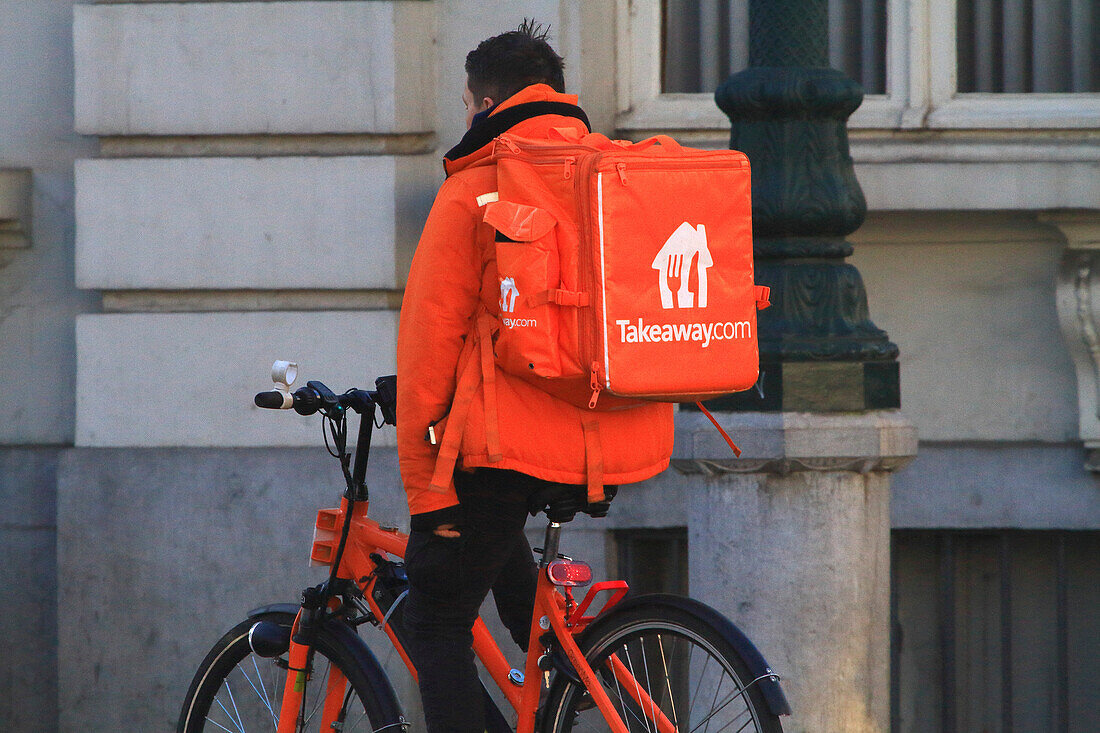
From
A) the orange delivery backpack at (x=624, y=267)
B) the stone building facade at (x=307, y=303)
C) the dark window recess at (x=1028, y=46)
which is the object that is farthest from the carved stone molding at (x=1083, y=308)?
the orange delivery backpack at (x=624, y=267)

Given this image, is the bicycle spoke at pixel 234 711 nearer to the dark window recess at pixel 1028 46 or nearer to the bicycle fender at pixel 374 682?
the bicycle fender at pixel 374 682

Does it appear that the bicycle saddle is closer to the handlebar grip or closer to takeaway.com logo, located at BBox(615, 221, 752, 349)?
takeaway.com logo, located at BBox(615, 221, 752, 349)

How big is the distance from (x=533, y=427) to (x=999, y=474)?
293cm

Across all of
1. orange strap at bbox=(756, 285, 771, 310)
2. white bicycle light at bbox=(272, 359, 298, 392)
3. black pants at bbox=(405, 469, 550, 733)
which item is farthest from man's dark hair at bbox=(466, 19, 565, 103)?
black pants at bbox=(405, 469, 550, 733)

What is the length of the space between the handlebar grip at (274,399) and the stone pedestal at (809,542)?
1127 mm

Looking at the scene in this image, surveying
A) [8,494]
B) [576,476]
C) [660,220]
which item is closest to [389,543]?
[576,476]

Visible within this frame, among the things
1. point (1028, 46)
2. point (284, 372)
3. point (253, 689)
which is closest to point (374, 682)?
point (253, 689)

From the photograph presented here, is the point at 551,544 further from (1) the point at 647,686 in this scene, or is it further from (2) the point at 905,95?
(2) the point at 905,95

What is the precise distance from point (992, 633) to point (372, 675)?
3.07 m

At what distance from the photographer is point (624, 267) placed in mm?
2502

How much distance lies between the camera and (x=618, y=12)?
504cm

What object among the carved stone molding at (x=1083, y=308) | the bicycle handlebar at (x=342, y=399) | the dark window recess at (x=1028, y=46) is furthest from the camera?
the dark window recess at (x=1028, y=46)

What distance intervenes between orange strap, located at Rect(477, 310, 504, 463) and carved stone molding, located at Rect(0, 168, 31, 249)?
121 inches

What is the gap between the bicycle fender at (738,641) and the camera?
256cm
